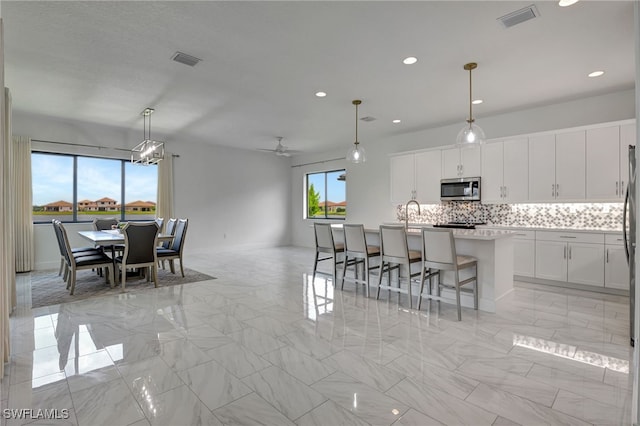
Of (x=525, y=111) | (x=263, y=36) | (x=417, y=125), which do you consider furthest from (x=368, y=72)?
(x=525, y=111)

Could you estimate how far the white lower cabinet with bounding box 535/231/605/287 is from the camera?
172 inches

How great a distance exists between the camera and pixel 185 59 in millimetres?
3490

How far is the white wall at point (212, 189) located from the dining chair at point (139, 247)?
2.78 metres

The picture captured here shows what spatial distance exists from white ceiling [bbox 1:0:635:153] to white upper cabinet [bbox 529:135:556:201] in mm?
626

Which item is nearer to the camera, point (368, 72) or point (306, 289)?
point (368, 72)

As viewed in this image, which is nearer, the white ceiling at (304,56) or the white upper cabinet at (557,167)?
the white ceiling at (304,56)

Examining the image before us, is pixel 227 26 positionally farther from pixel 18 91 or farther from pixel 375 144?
A: pixel 375 144

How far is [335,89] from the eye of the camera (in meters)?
4.43

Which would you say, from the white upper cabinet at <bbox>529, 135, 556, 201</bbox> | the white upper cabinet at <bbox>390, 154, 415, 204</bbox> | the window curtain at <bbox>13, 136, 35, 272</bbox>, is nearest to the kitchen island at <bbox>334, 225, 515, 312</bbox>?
the white upper cabinet at <bbox>529, 135, 556, 201</bbox>

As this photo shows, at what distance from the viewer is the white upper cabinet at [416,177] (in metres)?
6.20

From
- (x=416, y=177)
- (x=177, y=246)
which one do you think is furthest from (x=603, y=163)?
(x=177, y=246)

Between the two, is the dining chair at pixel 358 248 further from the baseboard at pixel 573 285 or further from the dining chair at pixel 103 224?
the dining chair at pixel 103 224

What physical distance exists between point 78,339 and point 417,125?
6.12m

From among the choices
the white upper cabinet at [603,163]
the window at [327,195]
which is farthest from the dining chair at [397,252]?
the window at [327,195]
